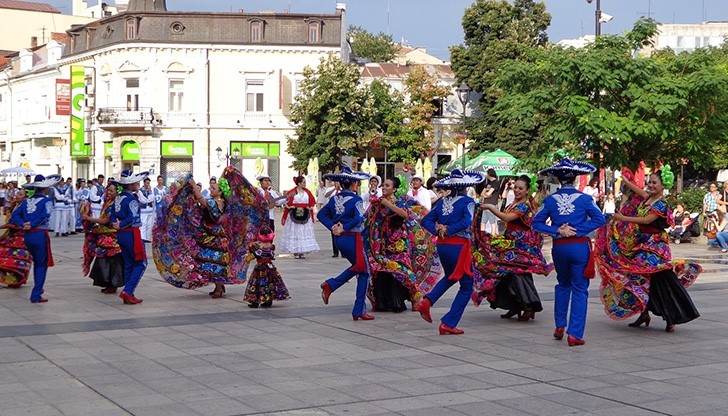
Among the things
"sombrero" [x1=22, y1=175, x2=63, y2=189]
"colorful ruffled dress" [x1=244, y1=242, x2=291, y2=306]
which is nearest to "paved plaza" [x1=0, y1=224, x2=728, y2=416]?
"colorful ruffled dress" [x1=244, y1=242, x2=291, y2=306]

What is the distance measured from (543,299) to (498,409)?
709 centimetres

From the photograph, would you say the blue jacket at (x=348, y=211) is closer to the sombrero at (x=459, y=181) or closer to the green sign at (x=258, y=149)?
the sombrero at (x=459, y=181)

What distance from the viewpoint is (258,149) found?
5522 cm

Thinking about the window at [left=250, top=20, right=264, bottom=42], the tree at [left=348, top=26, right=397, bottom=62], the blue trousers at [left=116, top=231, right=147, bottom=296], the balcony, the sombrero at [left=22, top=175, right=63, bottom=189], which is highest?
the tree at [left=348, top=26, right=397, bottom=62]

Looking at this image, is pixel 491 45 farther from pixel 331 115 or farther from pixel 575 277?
pixel 575 277

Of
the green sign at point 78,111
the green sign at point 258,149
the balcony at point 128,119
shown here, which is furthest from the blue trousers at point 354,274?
the green sign at point 78,111

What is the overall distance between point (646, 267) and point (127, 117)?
45.3 metres

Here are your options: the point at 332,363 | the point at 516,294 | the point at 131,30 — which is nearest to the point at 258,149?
the point at 131,30

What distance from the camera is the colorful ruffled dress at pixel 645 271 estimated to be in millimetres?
11383

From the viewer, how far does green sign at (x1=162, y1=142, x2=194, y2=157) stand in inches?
2153

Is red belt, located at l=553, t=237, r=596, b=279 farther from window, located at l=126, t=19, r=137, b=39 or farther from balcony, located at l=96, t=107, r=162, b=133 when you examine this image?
window, located at l=126, t=19, r=137, b=39

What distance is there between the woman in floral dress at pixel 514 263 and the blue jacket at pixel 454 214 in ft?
3.06

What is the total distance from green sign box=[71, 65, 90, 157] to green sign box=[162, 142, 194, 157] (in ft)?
18.7

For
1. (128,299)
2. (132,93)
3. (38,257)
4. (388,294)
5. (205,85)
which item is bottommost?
(128,299)
